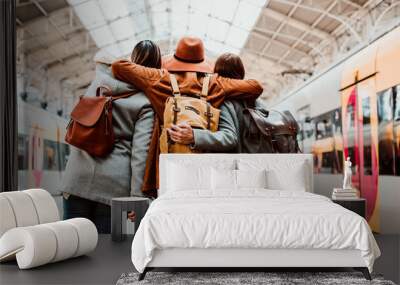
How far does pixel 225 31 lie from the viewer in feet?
17.8

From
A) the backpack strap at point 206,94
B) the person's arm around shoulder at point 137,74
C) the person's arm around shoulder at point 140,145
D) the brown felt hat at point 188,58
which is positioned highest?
the brown felt hat at point 188,58

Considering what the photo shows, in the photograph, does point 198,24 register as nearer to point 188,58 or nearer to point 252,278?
point 188,58

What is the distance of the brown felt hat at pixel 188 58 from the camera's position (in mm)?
5344

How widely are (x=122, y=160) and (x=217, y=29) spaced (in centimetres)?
164

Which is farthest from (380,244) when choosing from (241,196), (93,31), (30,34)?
(30,34)

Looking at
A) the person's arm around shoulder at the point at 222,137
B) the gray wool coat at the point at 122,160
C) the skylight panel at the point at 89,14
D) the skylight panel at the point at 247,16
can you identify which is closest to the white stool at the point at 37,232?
the gray wool coat at the point at 122,160

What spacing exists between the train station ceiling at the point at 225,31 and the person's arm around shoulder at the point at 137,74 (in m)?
0.23

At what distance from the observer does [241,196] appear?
4250mm

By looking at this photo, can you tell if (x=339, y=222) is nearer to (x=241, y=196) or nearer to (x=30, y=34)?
(x=241, y=196)

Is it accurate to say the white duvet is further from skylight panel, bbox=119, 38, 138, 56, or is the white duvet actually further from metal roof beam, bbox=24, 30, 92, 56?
metal roof beam, bbox=24, 30, 92, 56

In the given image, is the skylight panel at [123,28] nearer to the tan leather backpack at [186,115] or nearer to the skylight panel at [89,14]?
the skylight panel at [89,14]

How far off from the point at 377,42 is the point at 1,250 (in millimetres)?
3800

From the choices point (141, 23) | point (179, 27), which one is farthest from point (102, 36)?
point (179, 27)

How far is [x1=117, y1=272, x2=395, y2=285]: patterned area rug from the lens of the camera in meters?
3.37
